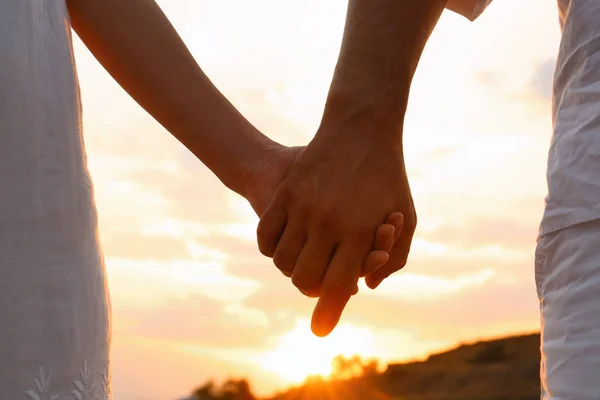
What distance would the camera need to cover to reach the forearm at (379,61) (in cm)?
157

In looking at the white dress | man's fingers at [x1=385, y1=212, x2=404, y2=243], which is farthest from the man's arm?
the white dress

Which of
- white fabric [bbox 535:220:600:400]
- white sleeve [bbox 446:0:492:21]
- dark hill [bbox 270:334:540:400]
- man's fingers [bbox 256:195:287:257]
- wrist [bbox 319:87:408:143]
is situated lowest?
white fabric [bbox 535:220:600:400]

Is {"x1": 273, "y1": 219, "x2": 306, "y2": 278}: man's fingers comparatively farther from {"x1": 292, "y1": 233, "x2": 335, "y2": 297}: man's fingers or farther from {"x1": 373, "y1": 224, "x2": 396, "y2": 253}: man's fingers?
{"x1": 373, "y1": 224, "x2": 396, "y2": 253}: man's fingers

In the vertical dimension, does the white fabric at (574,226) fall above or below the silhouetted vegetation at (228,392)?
below

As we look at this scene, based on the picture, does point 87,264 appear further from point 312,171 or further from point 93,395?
point 312,171

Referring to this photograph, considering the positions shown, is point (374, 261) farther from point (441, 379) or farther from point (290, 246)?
point (441, 379)

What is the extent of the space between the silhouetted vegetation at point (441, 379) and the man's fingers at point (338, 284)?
13.4 m

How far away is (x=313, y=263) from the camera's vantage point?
66.3 inches

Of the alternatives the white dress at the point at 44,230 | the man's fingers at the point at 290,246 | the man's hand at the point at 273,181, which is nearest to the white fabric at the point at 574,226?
the man's hand at the point at 273,181

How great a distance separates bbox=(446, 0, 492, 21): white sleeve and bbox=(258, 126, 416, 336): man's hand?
490 mm

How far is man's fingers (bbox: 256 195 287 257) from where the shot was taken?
1.73 metres

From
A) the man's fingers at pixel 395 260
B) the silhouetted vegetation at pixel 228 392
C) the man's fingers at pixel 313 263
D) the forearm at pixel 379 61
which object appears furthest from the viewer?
Answer: the silhouetted vegetation at pixel 228 392

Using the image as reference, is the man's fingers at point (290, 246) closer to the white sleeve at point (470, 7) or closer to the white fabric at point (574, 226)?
the white fabric at point (574, 226)

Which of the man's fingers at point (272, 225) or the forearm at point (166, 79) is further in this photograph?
the man's fingers at point (272, 225)
